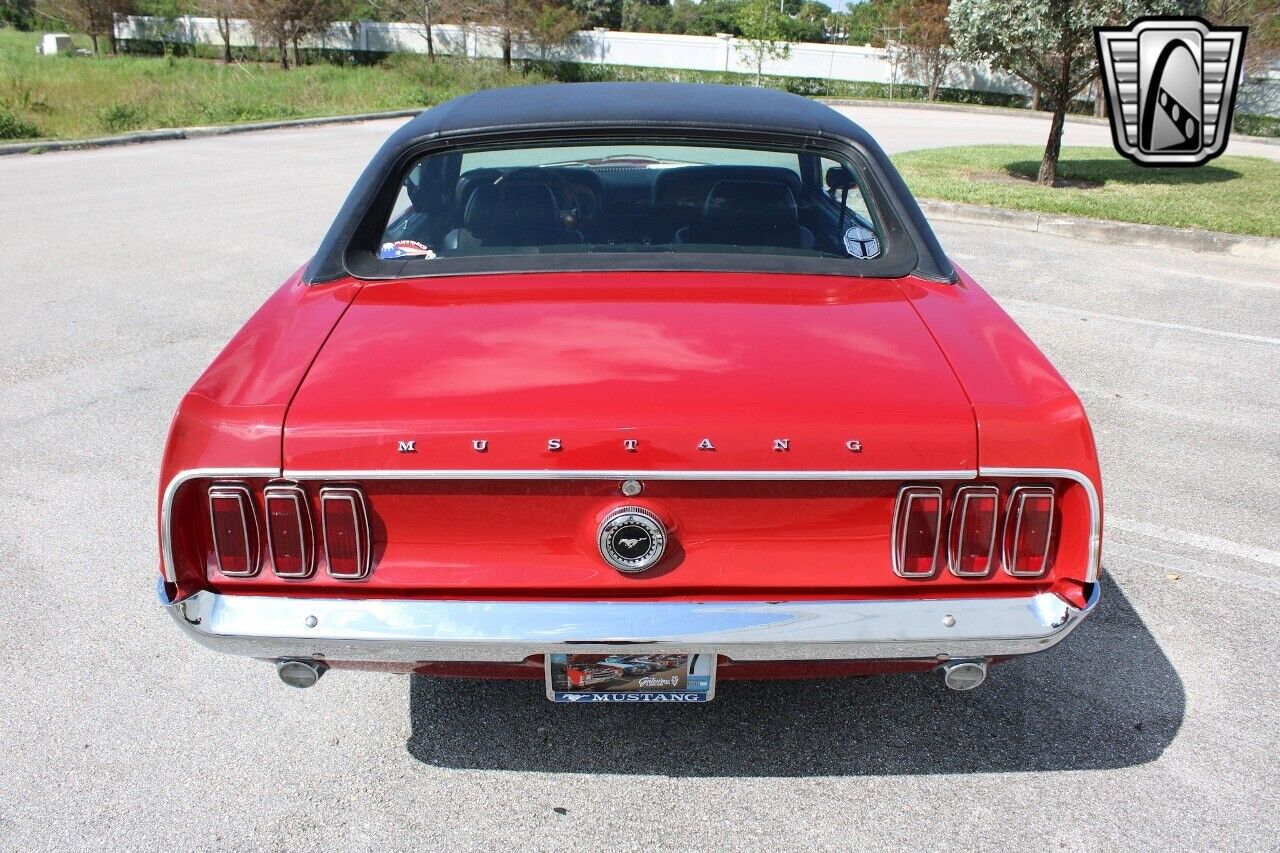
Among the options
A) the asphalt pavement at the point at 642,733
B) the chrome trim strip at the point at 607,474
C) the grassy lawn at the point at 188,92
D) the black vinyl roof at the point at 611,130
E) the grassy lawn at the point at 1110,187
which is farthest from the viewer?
the grassy lawn at the point at 188,92

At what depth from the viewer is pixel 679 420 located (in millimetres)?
2217

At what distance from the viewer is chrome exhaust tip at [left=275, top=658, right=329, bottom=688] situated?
237 centimetres

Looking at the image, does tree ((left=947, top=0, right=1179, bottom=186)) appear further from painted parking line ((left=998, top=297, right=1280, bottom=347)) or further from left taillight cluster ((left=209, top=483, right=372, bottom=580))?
left taillight cluster ((left=209, top=483, right=372, bottom=580))

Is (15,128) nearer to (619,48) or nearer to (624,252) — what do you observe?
(624,252)

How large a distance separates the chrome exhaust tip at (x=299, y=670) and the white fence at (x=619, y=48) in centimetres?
3677

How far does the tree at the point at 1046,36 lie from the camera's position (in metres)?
11.5

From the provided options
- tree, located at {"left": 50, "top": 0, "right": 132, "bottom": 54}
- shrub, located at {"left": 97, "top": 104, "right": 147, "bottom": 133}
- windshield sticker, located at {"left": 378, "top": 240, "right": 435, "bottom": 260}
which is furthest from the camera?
tree, located at {"left": 50, "top": 0, "right": 132, "bottom": 54}

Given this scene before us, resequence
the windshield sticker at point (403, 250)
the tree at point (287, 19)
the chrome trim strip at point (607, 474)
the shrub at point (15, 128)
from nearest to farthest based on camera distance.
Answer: the chrome trim strip at point (607, 474) → the windshield sticker at point (403, 250) → the shrub at point (15, 128) → the tree at point (287, 19)

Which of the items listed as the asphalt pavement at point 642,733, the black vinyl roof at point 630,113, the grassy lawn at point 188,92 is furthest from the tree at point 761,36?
the asphalt pavement at point 642,733

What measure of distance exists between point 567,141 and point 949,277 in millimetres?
1240

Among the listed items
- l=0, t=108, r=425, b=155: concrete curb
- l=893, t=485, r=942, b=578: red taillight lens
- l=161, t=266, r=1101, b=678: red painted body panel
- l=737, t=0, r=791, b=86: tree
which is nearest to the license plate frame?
l=161, t=266, r=1101, b=678: red painted body panel

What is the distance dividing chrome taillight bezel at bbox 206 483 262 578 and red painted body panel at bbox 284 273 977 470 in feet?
0.50

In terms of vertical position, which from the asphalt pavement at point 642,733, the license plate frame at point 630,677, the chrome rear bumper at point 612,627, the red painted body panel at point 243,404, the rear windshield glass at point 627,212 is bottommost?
the asphalt pavement at point 642,733

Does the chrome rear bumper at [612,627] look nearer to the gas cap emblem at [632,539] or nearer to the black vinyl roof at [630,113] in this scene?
the gas cap emblem at [632,539]
